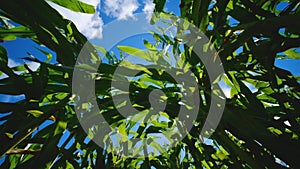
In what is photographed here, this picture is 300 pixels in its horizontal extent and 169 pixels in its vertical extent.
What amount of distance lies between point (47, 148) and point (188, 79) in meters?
0.26

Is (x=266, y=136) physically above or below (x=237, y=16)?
below

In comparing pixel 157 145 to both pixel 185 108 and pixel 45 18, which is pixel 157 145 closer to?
pixel 185 108

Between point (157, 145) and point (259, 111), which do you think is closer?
point (259, 111)

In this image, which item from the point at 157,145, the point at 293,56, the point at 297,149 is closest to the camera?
Result: the point at 297,149

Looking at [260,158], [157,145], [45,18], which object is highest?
[45,18]

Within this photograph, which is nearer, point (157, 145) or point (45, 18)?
point (45, 18)

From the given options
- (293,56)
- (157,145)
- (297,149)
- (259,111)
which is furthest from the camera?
(157,145)

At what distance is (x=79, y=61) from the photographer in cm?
46

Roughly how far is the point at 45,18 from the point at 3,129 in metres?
0.16

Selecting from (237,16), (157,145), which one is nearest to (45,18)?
(237,16)

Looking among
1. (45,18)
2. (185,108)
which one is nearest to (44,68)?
(45,18)

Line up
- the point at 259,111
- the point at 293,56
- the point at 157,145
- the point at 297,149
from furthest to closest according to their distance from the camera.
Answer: the point at 157,145 → the point at 293,56 → the point at 259,111 → the point at 297,149

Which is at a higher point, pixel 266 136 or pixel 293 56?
pixel 293 56

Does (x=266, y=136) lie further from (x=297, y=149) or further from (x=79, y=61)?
(x=79, y=61)
